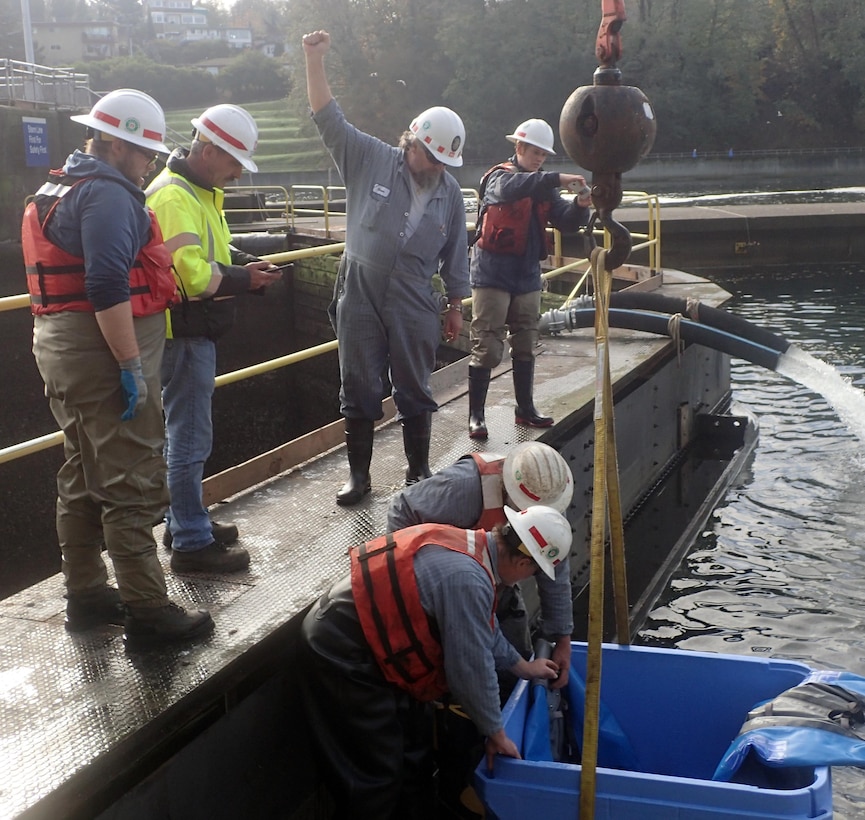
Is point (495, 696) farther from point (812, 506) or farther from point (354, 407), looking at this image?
point (812, 506)

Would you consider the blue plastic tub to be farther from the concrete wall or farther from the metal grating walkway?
the concrete wall

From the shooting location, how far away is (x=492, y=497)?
372 cm

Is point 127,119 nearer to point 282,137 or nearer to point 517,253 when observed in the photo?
point 517,253

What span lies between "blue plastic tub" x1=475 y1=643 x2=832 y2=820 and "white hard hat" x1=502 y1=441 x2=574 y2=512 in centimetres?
Result: 65


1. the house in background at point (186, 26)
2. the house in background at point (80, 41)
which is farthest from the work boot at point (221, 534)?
the house in background at point (186, 26)

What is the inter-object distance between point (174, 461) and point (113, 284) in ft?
3.47

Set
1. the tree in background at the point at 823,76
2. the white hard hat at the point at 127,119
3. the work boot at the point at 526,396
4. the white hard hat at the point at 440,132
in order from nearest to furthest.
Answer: the white hard hat at the point at 127,119
the white hard hat at the point at 440,132
the work boot at the point at 526,396
the tree in background at the point at 823,76

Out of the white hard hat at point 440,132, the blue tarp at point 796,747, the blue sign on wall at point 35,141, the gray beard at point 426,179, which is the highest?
the blue sign on wall at point 35,141

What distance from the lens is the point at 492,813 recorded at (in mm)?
3121

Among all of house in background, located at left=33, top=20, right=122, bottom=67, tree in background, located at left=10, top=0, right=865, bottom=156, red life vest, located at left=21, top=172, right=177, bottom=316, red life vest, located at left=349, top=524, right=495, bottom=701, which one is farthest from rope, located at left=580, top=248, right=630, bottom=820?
house in background, located at left=33, top=20, right=122, bottom=67

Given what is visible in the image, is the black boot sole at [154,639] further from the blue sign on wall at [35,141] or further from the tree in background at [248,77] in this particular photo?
the tree in background at [248,77]

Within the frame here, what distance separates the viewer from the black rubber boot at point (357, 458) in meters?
5.01

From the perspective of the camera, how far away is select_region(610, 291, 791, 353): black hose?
28.3 ft

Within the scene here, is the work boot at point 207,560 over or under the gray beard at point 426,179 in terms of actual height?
under
